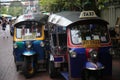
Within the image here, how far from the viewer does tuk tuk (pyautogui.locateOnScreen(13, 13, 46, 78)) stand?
12.1 meters

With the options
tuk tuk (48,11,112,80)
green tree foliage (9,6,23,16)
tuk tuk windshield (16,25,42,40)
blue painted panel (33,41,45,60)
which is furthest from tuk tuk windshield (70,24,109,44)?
green tree foliage (9,6,23,16)

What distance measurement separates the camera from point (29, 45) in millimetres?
12320

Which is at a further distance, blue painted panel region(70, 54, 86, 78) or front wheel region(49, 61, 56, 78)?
front wheel region(49, 61, 56, 78)

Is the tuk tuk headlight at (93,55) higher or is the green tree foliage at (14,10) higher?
the green tree foliage at (14,10)

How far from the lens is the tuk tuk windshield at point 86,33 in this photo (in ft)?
31.3

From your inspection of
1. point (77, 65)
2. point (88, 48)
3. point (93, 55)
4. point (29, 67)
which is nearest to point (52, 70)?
point (29, 67)

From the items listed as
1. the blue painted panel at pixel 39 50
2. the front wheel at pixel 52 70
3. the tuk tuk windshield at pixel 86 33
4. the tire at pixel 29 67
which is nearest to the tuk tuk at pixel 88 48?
the tuk tuk windshield at pixel 86 33

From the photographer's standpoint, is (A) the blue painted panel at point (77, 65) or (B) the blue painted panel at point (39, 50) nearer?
(A) the blue painted panel at point (77, 65)

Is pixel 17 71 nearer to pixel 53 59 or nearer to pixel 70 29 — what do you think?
pixel 53 59

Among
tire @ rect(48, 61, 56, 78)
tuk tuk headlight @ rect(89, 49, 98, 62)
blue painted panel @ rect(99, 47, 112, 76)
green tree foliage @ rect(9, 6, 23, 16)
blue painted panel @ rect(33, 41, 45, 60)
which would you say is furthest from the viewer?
green tree foliage @ rect(9, 6, 23, 16)

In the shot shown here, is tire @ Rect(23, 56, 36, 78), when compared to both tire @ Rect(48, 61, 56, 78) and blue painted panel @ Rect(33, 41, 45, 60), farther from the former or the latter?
tire @ Rect(48, 61, 56, 78)

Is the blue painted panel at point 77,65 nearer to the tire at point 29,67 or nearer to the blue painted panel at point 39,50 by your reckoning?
the tire at point 29,67

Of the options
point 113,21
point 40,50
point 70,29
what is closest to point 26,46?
point 40,50

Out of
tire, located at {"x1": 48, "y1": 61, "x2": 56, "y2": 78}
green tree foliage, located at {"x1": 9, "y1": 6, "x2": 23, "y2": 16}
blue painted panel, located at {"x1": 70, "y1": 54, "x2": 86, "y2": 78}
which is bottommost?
tire, located at {"x1": 48, "y1": 61, "x2": 56, "y2": 78}
